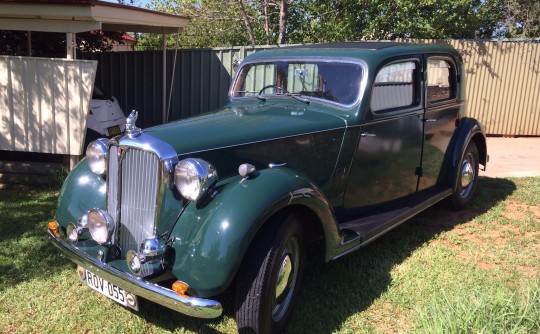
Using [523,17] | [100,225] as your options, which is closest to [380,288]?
[100,225]

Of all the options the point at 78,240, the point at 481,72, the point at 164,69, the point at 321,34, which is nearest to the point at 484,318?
the point at 78,240

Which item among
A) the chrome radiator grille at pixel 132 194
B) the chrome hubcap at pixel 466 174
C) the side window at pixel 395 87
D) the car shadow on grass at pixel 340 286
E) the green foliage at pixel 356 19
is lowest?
the car shadow on grass at pixel 340 286

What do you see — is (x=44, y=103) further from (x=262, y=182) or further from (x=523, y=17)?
(x=523, y=17)

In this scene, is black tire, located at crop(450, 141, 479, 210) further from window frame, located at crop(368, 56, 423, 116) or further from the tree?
the tree

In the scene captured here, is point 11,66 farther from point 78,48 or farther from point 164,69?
point 78,48

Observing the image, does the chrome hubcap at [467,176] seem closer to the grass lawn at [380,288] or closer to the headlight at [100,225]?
the grass lawn at [380,288]

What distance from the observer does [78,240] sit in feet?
9.41

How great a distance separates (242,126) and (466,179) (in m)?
3.05

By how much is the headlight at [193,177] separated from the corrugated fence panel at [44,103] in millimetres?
3652

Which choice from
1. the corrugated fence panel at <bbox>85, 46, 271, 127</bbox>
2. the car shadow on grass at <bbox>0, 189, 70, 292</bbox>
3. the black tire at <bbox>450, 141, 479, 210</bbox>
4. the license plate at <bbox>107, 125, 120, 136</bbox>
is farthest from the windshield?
the corrugated fence panel at <bbox>85, 46, 271, 127</bbox>

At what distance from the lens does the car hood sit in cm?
279

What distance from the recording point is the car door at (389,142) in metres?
3.65

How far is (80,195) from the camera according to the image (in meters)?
3.09

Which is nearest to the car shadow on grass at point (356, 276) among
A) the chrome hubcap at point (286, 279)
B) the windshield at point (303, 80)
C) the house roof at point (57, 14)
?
the chrome hubcap at point (286, 279)
